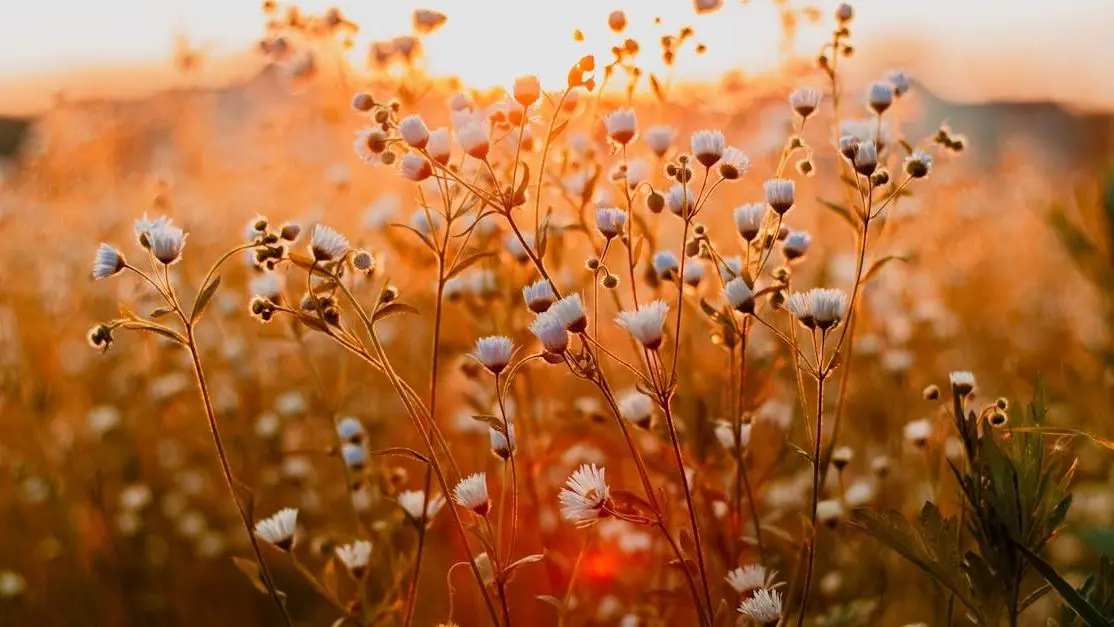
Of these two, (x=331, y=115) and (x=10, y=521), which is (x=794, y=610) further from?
(x=10, y=521)

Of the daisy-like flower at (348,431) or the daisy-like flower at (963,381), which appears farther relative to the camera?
the daisy-like flower at (348,431)

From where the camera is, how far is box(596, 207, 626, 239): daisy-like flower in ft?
4.71

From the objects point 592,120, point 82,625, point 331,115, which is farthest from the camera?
point 331,115

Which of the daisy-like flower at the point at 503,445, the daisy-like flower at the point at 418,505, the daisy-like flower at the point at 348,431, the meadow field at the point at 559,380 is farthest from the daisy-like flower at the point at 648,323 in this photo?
the daisy-like flower at the point at 348,431

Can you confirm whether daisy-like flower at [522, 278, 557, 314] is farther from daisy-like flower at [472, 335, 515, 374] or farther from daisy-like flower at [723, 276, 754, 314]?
daisy-like flower at [723, 276, 754, 314]

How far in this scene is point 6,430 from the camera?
132 inches

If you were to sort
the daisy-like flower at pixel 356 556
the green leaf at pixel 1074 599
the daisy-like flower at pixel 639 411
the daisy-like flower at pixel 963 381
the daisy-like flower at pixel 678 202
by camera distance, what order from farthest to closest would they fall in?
the daisy-like flower at pixel 639 411
the daisy-like flower at pixel 356 556
the daisy-like flower at pixel 678 202
the daisy-like flower at pixel 963 381
the green leaf at pixel 1074 599

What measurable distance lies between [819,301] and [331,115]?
204 centimetres

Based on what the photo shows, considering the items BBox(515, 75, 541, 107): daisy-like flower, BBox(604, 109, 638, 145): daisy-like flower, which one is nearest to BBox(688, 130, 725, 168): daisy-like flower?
BBox(604, 109, 638, 145): daisy-like flower

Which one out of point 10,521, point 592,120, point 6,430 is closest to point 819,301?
point 592,120

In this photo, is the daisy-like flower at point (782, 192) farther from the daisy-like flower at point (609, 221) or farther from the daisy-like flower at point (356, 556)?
the daisy-like flower at point (356, 556)

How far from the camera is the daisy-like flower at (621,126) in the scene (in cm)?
157

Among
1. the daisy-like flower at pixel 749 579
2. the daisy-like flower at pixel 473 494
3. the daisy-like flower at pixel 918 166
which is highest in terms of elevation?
the daisy-like flower at pixel 918 166

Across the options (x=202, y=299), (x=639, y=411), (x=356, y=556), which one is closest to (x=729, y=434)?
(x=639, y=411)
